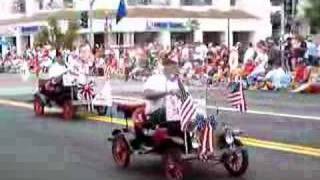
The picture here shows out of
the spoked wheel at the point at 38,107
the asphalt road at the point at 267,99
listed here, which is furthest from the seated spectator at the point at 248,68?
the spoked wheel at the point at 38,107

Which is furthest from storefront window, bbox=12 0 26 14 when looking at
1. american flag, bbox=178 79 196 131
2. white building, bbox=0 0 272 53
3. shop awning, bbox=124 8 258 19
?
american flag, bbox=178 79 196 131

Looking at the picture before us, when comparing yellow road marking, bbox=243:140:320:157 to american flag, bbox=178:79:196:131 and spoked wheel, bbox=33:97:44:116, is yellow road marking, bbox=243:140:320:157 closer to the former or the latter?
american flag, bbox=178:79:196:131

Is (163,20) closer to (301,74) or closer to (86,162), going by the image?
(301,74)

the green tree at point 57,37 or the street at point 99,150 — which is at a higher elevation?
the green tree at point 57,37

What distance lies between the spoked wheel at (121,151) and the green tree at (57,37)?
3263cm

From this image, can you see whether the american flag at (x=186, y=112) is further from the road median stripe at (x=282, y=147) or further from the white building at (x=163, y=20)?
the white building at (x=163, y=20)

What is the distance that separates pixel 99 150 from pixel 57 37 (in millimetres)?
33043

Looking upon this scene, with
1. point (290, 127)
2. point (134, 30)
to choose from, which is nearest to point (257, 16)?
point (134, 30)

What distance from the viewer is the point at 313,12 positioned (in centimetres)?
319

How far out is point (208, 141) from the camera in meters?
8.20

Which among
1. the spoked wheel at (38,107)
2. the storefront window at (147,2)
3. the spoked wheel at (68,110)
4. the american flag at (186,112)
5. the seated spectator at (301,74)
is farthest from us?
the storefront window at (147,2)

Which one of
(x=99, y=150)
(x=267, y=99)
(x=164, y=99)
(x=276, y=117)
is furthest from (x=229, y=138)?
(x=267, y=99)

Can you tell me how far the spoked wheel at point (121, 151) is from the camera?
9508 mm

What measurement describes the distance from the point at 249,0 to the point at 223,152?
62646 millimetres
